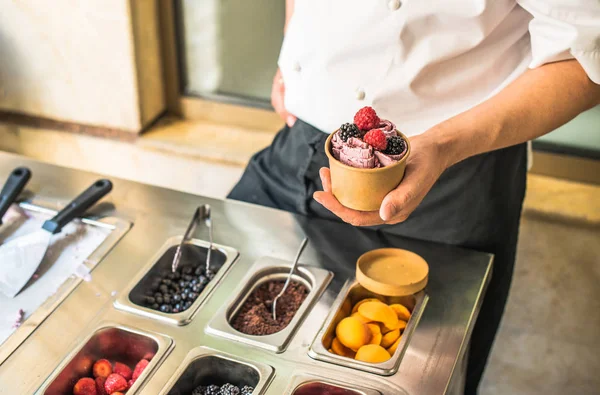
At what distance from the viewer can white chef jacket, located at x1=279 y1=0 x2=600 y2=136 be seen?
1.25 meters

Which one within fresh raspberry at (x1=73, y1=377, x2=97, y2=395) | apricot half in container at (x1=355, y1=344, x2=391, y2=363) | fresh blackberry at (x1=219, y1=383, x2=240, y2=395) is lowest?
fresh raspberry at (x1=73, y1=377, x2=97, y2=395)

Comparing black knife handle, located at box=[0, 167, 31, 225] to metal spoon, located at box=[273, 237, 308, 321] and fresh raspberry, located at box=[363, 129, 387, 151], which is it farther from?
fresh raspberry, located at box=[363, 129, 387, 151]

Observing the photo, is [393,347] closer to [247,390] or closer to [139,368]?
[247,390]

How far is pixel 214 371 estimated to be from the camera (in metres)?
1.19

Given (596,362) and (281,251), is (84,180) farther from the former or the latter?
(596,362)

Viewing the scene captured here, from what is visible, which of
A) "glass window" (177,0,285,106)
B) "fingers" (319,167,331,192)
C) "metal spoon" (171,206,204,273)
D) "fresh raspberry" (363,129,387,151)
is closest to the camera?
"fresh raspberry" (363,129,387,151)

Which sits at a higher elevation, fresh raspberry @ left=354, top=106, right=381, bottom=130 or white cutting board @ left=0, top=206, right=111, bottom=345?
fresh raspberry @ left=354, top=106, right=381, bottom=130

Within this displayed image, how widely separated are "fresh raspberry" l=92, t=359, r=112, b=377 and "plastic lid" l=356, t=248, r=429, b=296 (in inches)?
18.4

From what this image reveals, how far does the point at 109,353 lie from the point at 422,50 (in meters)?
0.79

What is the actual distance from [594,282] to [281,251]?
4.51 ft

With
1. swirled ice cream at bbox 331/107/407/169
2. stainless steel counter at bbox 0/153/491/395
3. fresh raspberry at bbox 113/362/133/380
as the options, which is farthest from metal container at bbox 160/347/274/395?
swirled ice cream at bbox 331/107/407/169

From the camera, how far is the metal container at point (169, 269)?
1255mm

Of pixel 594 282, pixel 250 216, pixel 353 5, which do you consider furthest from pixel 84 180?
pixel 594 282

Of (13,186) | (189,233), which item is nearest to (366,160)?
(189,233)
